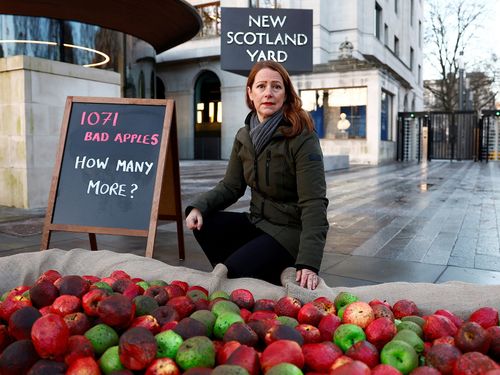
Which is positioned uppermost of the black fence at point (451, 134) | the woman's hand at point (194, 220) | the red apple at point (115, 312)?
the black fence at point (451, 134)

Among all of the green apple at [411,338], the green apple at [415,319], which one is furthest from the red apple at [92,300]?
the green apple at [415,319]

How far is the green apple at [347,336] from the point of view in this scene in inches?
75.9

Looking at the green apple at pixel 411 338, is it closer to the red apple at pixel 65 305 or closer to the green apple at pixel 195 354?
the green apple at pixel 195 354

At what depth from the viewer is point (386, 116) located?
26.3m

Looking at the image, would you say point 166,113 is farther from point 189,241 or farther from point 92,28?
point 92,28

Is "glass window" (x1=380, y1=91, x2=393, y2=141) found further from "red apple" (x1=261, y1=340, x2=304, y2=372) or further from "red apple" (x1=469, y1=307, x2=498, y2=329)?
"red apple" (x1=261, y1=340, x2=304, y2=372)

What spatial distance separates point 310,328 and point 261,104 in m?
1.58

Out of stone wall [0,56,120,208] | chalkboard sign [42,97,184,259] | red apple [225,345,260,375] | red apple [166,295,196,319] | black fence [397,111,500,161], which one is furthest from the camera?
black fence [397,111,500,161]

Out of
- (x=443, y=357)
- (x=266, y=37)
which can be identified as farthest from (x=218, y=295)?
(x=266, y=37)

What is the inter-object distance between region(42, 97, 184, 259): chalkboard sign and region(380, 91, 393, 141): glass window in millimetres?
21944

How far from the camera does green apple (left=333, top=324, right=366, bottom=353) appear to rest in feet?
6.32

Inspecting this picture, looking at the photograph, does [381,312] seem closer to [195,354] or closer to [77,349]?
[195,354]

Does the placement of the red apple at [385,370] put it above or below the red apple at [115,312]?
below

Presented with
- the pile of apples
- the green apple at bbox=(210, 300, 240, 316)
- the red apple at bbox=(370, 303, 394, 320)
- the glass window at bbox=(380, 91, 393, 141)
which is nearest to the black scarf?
the pile of apples
